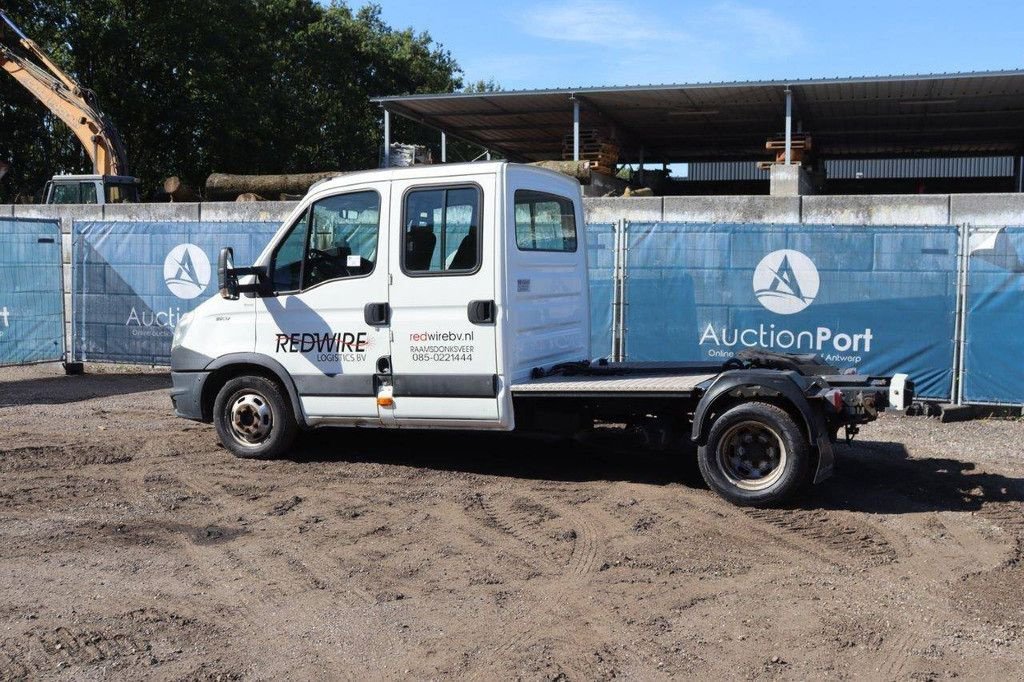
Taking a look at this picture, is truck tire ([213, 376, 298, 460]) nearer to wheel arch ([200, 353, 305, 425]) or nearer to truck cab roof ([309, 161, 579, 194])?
wheel arch ([200, 353, 305, 425])

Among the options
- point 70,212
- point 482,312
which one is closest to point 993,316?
point 482,312

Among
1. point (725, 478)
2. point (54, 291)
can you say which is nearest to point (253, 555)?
point (725, 478)

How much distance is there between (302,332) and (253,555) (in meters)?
2.57

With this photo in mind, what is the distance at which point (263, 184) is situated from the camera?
61.7 ft

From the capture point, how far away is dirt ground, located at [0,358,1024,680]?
4.48m

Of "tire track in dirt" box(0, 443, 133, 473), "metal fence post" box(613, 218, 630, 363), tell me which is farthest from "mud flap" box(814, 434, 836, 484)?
"tire track in dirt" box(0, 443, 133, 473)

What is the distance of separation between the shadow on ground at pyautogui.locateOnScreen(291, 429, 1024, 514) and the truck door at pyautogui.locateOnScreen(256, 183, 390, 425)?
2.80 feet

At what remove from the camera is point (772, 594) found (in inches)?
206

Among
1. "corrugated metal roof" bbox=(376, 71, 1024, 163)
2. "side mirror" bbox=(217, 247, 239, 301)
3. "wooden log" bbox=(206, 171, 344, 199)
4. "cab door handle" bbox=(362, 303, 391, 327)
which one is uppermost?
"corrugated metal roof" bbox=(376, 71, 1024, 163)

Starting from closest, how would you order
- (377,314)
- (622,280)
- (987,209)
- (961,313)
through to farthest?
(377,314) → (961,313) → (987,209) → (622,280)

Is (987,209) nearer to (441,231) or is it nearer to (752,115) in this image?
(441,231)

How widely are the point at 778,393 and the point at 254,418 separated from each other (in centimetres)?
444

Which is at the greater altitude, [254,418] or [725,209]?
[725,209]

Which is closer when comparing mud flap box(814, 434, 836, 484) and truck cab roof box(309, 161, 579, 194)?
mud flap box(814, 434, 836, 484)
